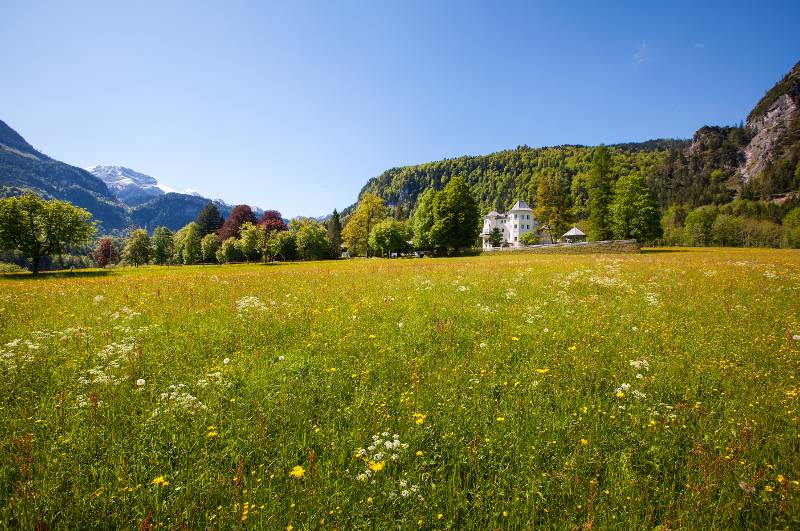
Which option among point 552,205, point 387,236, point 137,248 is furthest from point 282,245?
point 552,205

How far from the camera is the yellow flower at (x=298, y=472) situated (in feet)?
11.4

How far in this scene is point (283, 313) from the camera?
9953mm

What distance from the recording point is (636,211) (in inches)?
2032

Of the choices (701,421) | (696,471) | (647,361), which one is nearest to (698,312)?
(647,361)

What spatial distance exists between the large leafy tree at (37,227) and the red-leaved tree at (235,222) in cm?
4123

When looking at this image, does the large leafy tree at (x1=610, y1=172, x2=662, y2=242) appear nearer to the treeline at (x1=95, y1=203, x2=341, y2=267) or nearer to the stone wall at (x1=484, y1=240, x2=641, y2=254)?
the stone wall at (x1=484, y1=240, x2=641, y2=254)

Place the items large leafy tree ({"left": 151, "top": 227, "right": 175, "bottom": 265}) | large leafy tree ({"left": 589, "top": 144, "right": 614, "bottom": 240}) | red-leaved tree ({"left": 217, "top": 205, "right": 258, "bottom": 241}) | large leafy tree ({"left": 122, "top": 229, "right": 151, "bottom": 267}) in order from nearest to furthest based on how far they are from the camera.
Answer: large leafy tree ({"left": 589, "top": 144, "right": 614, "bottom": 240}), red-leaved tree ({"left": 217, "top": 205, "right": 258, "bottom": 241}), large leafy tree ({"left": 122, "top": 229, "right": 151, "bottom": 267}), large leafy tree ({"left": 151, "top": 227, "right": 175, "bottom": 265})

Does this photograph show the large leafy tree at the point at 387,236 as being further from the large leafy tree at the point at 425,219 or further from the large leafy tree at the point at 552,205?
the large leafy tree at the point at 552,205

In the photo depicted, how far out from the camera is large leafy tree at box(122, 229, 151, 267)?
8614cm

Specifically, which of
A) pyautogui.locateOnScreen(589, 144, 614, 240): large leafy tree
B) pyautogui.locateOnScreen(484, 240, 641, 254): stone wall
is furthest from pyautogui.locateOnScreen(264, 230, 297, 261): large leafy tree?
pyautogui.locateOnScreen(589, 144, 614, 240): large leafy tree

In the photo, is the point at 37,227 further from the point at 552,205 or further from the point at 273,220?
the point at 552,205

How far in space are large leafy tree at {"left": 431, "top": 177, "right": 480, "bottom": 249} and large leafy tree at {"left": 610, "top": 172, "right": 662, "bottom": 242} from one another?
22.7m

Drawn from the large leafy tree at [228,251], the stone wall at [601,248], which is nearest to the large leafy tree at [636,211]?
the stone wall at [601,248]

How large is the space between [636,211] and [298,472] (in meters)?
62.7
